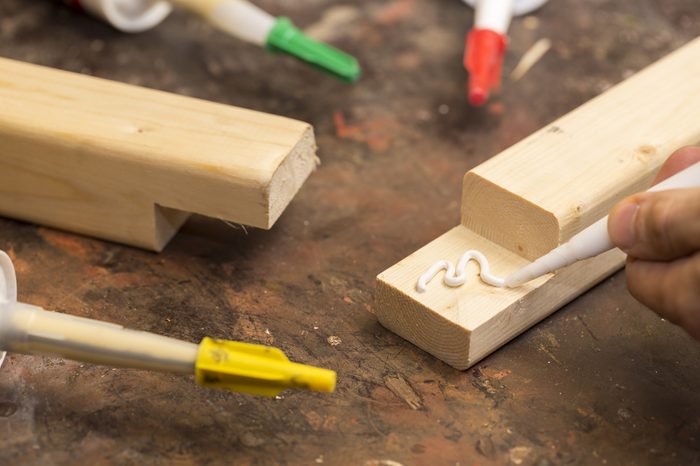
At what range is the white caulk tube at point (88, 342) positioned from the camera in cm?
111

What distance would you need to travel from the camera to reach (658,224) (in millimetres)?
1097

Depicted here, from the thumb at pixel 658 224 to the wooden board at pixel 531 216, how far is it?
0.48 ft

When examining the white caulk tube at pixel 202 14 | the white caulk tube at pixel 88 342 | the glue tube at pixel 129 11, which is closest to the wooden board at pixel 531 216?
the white caulk tube at pixel 88 342

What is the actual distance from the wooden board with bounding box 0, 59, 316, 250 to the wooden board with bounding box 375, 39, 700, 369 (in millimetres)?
223

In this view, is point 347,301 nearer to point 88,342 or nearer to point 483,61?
point 88,342

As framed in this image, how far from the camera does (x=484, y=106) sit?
1.77 m

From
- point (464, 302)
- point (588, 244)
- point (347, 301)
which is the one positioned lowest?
point (347, 301)

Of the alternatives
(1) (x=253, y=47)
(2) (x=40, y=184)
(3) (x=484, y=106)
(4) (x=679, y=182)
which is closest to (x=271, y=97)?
(1) (x=253, y=47)

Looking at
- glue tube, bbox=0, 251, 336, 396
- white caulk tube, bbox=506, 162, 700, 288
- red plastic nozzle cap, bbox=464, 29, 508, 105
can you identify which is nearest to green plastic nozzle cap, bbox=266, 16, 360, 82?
red plastic nozzle cap, bbox=464, 29, 508, 105

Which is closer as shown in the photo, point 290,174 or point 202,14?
point 290,174

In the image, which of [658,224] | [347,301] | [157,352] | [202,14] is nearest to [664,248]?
[658,224]

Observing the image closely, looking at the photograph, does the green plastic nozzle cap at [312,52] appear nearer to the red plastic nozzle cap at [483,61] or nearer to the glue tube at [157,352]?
the red plastic nozzle cap at [483,61]

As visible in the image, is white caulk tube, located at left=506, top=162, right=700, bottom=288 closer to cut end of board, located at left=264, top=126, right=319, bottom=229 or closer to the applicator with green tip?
cut end of board, located at left=264, top=126, right=319, bottom=229

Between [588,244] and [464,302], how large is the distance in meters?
0.17
